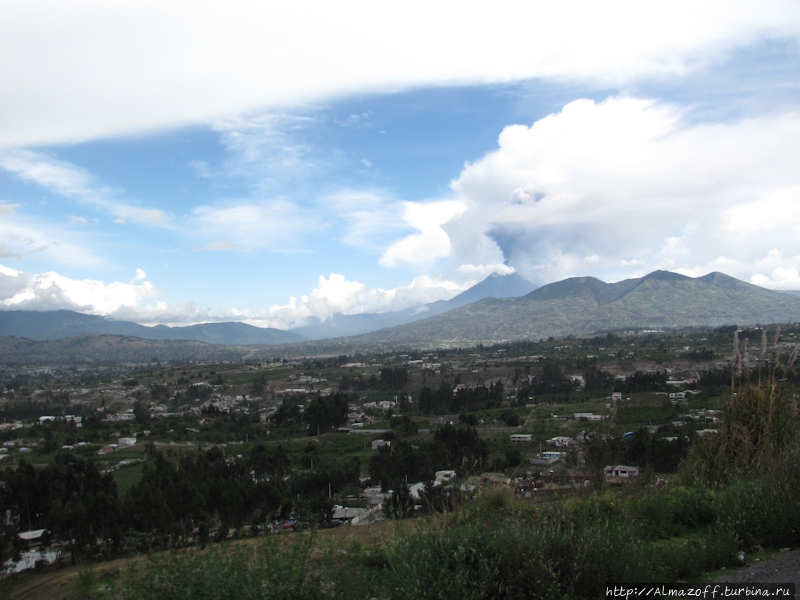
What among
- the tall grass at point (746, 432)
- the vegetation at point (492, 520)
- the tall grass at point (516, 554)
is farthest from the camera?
the tall grass at point (746, 432)

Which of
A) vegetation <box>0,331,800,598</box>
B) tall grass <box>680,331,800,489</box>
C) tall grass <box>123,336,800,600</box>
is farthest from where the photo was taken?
tall grass <box>680,331,800,489</box>

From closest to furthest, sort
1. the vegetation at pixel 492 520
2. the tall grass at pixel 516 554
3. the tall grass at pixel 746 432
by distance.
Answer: the tall grass at pixel 516 554, the vegetation at pixel 492 520, the tall grass at pixel 746 432

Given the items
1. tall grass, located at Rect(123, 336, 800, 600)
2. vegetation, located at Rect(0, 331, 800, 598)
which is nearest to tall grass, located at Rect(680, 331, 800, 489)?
vegetation, located at Rect(0, 331, 800, 598)

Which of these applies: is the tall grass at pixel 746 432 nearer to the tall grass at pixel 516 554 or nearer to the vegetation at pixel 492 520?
the vegetation at pixel 492 520

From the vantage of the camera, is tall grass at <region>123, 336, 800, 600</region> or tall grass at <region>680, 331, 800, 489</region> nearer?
tall grass at <region>123, 336, 800, 600</region>

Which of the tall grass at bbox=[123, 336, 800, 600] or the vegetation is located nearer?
the tall grass at bbox=[123, 336, 800, 600]

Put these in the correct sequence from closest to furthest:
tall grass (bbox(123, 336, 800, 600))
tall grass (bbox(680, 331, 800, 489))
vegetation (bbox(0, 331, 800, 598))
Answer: tall grass (bbox(123, 336, 800, 600)) < vegetation (bbox(0, 331, 800, 598)) < tall grass (bbox(680, 331, 800, 489))

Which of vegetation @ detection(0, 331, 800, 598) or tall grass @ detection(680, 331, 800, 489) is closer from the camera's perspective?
vegetation @ detection(0, 331, 800, 598)

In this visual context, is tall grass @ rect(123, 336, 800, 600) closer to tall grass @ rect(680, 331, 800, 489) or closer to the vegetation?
the vegetation

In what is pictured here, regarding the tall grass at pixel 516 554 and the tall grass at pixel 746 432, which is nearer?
the tall grass at pixel 516 554

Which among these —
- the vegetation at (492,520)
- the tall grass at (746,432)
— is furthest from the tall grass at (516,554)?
the tall grass at (746,432)

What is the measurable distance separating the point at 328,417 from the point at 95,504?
3062 centimetres

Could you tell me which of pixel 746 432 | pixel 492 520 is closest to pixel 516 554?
pixel 492 520

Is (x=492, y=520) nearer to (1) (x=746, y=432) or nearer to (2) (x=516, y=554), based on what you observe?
(2) (x=516, y=554)
